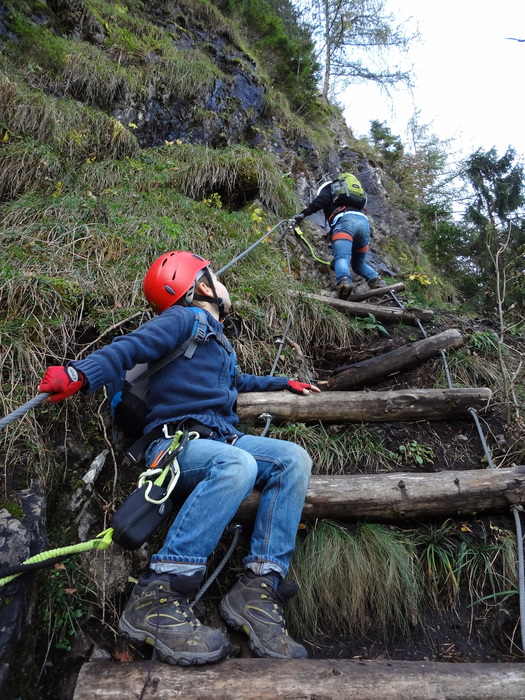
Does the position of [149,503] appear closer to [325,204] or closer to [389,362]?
[389,362]

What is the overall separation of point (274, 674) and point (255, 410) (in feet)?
5.73

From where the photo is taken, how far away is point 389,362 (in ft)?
13.6

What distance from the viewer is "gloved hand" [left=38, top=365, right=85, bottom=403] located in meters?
1.78

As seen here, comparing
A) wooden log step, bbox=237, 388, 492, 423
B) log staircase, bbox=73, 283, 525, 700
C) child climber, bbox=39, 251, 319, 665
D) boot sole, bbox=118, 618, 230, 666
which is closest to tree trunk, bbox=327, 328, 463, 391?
log staircase, bbox=73, 283, 525, 700

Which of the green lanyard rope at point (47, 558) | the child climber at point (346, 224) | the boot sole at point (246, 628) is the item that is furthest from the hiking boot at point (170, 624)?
the child climber at point (346, 224)

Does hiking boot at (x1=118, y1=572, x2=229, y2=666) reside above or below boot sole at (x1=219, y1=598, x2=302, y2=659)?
above

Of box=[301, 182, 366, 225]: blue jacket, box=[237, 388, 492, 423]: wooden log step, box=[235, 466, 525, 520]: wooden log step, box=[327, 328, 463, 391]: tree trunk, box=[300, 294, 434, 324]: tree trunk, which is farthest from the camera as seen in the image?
box=[301, 182, 366, 225]: blue jacket

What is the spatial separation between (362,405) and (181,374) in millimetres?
1609

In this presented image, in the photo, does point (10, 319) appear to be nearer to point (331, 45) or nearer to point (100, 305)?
point (100, 305)

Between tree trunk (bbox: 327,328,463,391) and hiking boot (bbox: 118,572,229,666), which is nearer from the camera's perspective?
hiking boot (bbox: 118,572,229,666)

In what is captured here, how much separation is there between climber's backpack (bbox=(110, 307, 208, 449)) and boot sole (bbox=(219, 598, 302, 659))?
1.10 metres

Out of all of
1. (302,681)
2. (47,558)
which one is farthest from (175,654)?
(47,558)

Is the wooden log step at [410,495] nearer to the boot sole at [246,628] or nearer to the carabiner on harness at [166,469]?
the boot sole at [246,628]

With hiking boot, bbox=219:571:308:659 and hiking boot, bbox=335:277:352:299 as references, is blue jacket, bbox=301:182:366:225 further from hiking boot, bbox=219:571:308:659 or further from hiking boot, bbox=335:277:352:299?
hiking boot, bbox=219:571:308:659
